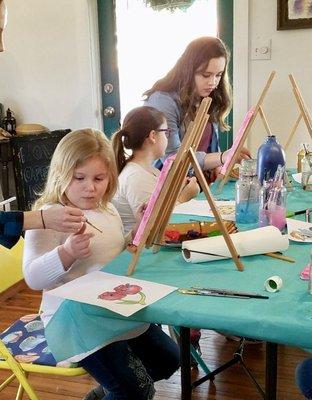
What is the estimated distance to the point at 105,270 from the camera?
1262mm

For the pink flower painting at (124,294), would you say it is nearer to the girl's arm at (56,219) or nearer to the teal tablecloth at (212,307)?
the teal tablecloth at (212,307)

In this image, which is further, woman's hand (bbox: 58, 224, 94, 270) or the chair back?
the chair back

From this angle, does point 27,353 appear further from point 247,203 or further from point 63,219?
point 247,203

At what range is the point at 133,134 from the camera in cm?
194

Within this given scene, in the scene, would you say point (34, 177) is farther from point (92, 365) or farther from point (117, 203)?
point (92, 365)

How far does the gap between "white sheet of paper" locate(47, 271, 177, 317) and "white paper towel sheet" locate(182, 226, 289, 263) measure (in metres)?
0.18

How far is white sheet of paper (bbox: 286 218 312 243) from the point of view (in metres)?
1.44

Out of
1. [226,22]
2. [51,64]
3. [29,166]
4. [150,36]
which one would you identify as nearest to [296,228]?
[29,166]

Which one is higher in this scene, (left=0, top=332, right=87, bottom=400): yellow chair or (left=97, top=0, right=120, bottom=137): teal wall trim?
(left=97, top=0, right=120, bottom=137): teal wall trim

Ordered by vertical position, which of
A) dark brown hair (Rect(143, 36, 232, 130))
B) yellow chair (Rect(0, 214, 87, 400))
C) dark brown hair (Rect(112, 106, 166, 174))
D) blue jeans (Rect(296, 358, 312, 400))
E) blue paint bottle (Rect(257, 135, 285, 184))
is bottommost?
blue jeans (Rect(296, 358, 312, 400))

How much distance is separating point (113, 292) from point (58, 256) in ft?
0.77

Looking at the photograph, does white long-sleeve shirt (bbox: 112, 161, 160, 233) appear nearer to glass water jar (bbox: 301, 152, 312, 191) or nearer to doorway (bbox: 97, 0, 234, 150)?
glass water jar (bbox: 301, 152, 312, 191)

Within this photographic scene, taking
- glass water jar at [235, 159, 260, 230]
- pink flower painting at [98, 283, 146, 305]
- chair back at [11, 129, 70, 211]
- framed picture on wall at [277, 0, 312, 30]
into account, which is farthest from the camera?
framed picture on wall at [277, 0, 312, 30]

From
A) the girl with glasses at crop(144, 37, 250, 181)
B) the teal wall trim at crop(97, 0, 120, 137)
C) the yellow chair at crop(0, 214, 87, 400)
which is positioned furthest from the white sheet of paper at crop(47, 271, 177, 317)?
the teal wall trim at crop(97, 0, 120, 137)
